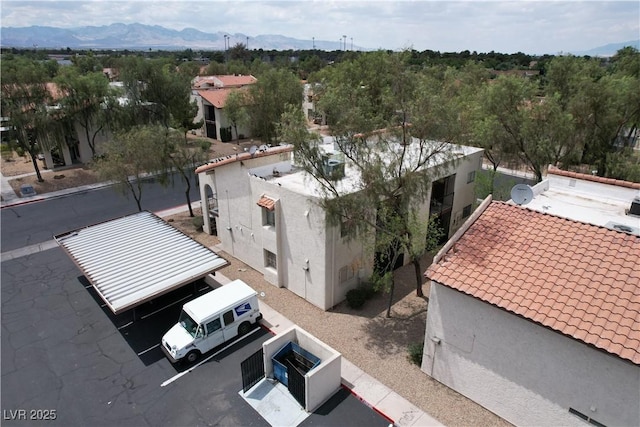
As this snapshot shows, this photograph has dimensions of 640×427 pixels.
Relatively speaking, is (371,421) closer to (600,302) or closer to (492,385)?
(492,385)

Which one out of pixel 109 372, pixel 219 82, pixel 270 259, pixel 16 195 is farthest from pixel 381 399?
pixel 219 82

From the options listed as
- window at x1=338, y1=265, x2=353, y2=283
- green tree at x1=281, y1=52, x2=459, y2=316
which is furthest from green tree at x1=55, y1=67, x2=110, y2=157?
window at x1=338, y1=265, x2=353, y2=283

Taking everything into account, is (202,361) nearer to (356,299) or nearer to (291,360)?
(291,360)

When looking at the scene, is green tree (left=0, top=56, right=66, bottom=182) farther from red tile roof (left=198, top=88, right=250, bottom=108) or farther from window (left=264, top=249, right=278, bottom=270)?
window (left=264, top=249, right=278, bottom=270)

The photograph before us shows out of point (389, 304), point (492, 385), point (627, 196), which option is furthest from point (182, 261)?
point (627, 196)

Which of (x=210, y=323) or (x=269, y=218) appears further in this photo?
(x=269, y=218)

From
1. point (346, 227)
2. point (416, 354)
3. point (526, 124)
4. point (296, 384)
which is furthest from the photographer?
point (526, 124)
